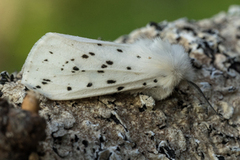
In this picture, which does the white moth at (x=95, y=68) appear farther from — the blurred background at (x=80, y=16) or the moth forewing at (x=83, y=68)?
the blurred background at (x=80, y=16)

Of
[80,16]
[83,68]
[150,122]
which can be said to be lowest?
[150,122]

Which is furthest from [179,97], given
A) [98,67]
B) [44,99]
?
[44,99]

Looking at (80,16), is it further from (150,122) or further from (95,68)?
(150,122)

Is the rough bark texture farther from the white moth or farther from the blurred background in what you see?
the blurred background

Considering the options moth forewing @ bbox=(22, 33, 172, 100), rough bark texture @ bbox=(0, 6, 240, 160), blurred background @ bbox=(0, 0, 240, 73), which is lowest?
rough bark texture @ bbox=(0, 6, 240, 160)

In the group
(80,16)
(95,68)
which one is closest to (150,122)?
(95,68)

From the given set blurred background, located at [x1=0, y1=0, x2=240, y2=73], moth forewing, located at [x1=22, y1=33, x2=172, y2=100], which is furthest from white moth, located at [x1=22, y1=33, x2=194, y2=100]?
blurred background, located at [x1=0, y1=0, x2=240, y2=73]

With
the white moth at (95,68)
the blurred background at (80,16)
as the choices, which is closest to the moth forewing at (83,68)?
the white moth at (95,68)
